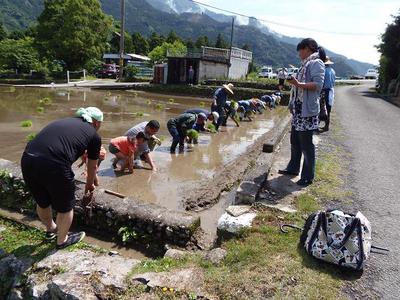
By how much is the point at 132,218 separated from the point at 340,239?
2329 mm

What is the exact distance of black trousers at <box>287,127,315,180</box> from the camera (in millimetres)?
4914

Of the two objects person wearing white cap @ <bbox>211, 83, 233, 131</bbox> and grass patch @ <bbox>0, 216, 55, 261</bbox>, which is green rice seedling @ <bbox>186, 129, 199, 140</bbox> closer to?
person wearing white cap @ <bbox>211, 83, 233, 131</bbox>

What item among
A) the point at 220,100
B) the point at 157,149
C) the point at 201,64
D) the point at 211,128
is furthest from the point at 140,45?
the point at 157,149

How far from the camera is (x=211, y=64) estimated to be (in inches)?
1208

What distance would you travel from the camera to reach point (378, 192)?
517 cm

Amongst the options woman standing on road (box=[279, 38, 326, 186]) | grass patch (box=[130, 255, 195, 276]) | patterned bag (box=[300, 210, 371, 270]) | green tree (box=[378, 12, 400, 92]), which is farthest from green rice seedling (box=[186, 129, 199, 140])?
green tree (box=[378, 12, 400, 92])

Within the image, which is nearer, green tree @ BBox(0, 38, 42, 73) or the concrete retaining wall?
the concrete retaining wall

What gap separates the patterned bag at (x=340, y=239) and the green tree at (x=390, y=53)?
86.8 feet

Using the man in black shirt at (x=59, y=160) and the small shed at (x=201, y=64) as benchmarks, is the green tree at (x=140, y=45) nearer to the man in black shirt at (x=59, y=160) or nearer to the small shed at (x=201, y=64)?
the small shed at (x=201, y=64)

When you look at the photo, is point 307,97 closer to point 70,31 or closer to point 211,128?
point 211,128

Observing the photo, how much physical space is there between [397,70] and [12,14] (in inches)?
5339

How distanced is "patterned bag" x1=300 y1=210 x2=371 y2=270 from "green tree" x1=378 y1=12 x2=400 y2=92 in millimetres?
26448

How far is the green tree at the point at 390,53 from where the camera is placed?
26.1 metres

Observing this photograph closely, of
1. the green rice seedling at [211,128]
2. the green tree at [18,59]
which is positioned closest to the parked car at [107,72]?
the green tree at [18,59]
